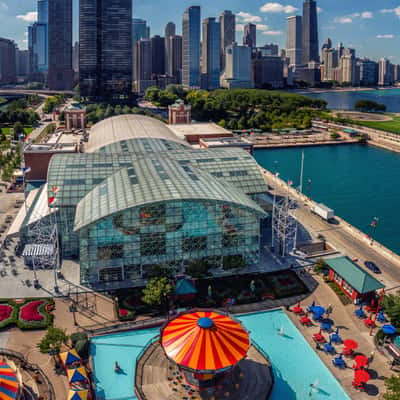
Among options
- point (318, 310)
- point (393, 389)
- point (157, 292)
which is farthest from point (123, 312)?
point (393, 389)

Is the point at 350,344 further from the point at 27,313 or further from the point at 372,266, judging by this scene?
the point at 27,313

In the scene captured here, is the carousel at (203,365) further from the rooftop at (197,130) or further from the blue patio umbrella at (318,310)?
the rooftop at (197,130)

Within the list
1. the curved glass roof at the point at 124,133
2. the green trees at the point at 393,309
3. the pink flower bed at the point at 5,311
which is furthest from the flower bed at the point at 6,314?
the curved glass roof at the point at 124,133

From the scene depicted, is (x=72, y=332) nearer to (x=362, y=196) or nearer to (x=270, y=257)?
(x=270, y=257)

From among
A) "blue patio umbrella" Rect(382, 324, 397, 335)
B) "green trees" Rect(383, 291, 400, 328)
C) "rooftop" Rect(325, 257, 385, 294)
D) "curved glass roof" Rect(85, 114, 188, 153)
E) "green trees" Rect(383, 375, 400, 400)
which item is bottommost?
"green trees" Rect(383, 375, 400, 400)

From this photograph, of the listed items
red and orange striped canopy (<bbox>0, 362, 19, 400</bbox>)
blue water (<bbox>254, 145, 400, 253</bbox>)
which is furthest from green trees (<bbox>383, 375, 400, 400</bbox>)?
blue water (<bbox>254, 145, 400, 253</bbox>)

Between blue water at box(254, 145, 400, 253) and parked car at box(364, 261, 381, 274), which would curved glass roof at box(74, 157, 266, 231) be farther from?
blue water at box(254, 145, 400, 253)

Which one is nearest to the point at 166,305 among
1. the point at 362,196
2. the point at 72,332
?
the point at 72,332
